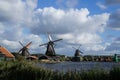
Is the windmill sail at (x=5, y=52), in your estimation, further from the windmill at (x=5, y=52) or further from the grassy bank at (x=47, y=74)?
the grassy bank at (x=47, y=74)

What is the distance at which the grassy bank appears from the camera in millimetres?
22058

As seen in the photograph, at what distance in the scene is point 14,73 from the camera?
2772 centimetres

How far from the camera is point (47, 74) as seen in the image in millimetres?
24562

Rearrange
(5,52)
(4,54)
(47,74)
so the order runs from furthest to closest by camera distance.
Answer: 1. (5,52)
2. (4,54)
3. (47,74)

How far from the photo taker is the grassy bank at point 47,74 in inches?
868

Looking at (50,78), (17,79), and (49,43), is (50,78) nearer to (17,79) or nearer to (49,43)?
(17,79)

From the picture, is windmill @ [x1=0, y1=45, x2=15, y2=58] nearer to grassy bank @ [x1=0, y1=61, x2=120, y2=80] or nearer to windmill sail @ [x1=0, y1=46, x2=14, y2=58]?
windmill sail @ [x1=0, y1=46, x2=14, y2=58]

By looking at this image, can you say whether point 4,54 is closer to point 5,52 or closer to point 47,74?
point 5,52

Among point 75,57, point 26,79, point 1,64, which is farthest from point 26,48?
point 26,79

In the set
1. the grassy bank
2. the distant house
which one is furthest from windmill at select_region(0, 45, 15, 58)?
the grassy bank

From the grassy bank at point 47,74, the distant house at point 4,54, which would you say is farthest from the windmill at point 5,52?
the grassy bank at point 47,74

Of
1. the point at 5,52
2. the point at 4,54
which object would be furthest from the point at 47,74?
the point at 5,52

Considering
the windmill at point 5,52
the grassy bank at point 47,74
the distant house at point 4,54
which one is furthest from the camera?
the windmill at point 5,52

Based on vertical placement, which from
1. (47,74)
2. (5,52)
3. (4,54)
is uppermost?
(5,52)
